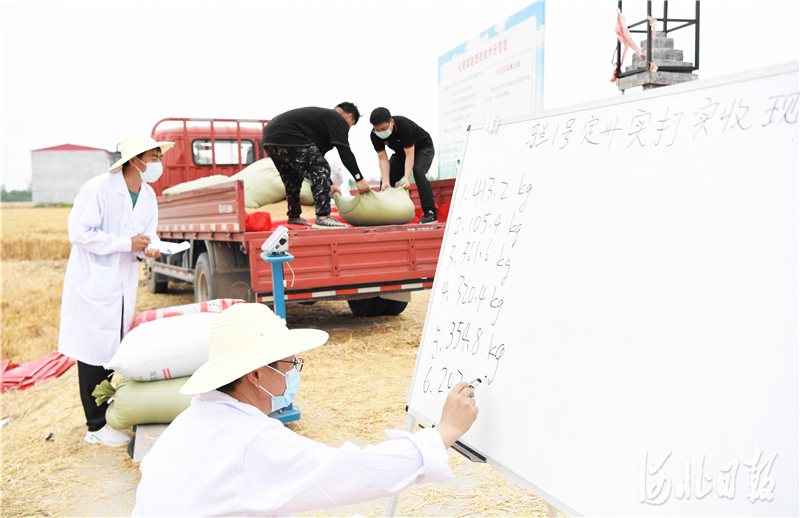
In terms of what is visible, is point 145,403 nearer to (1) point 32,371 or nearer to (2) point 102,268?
(2) point 102,268

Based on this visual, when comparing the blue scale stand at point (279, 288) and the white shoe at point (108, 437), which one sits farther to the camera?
the white shoe at point (108, 437)

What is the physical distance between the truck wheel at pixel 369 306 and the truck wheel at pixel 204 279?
6.13 feet

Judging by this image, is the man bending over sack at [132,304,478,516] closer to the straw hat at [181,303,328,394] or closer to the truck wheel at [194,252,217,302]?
the straw hat at [181,303,328,394]

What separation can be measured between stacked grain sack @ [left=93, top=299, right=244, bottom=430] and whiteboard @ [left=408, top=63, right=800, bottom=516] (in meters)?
2.01

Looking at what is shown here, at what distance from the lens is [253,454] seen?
1.34m

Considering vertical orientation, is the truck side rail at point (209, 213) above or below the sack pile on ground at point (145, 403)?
above

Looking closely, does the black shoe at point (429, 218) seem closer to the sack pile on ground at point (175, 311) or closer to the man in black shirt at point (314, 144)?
the man in black shirt at point (314, 144)

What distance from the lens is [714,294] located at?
1.22 metres

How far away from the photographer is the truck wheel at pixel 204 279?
5926 mm

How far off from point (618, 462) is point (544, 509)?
1447 millimetres

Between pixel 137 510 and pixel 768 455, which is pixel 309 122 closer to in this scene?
pixel 137 510

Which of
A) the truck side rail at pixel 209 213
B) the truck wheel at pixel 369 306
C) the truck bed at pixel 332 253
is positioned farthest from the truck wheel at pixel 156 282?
the truck wheel at pixel 369 306

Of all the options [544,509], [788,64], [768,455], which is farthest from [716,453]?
[544,509]

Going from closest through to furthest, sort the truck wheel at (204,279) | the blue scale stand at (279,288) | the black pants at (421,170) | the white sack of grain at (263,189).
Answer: the blue scale stand at (279,288) < the truck wheel at (204,279) < the black pants at (421,170) < the white sack of grain at (263,189)
